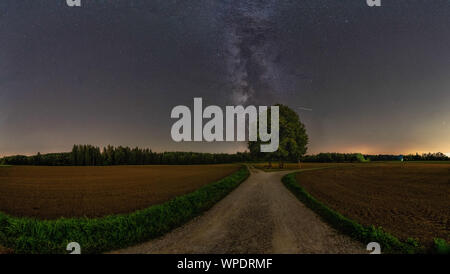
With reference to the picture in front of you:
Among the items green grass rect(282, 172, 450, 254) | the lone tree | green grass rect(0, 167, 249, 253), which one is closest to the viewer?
green grass rect(282, 172, 450, 254)

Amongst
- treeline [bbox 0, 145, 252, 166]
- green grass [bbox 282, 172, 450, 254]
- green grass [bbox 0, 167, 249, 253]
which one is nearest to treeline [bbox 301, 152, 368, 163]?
treeline [bbox 0, 145, 252, 166]

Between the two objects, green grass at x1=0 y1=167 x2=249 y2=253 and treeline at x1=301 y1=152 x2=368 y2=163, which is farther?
treeline at x1=301 y1=152 x2=368 y2=163

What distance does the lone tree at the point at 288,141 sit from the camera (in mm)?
40781

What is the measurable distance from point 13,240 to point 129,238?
13.0 ft

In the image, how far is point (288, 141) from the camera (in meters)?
41.0

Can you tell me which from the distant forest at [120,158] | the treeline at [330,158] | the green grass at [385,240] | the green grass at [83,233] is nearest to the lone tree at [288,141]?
the green grass at [385,240]

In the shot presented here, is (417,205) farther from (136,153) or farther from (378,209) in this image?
(136,153)

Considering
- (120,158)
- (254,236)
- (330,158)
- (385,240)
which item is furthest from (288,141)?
(120,158)

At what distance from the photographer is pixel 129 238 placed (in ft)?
19.5

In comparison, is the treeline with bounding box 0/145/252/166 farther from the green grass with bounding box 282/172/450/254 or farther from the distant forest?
the green grass with bounding box 282/172/450/254

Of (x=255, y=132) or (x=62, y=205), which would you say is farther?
(x=255, y=132)

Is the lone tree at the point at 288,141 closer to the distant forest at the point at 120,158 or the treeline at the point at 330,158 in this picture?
the distant forest at the point at 120,158

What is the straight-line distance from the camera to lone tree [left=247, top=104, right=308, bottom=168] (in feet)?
134
